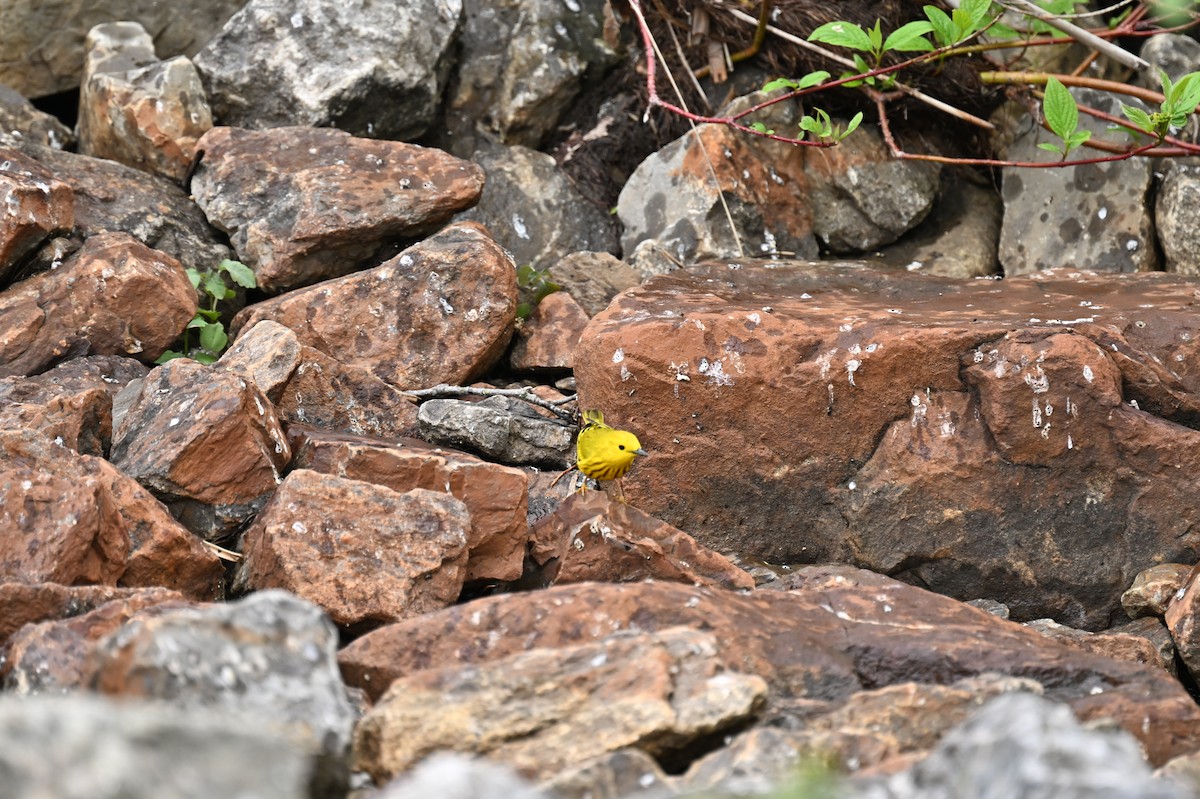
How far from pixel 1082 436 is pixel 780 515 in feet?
3.45

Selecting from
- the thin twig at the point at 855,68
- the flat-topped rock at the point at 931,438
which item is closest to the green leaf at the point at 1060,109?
the flat-topped rock at the point at 931,438

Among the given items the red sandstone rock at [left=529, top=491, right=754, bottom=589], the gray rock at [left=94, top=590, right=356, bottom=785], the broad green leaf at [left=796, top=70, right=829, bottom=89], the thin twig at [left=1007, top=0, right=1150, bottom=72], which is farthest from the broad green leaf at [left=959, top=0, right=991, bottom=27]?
the gray rock at [left=94, top=590, right=356, bottom=785]

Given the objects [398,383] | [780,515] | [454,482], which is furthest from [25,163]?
[780,515]

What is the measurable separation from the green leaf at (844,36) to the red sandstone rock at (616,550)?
Result: 2178 millimetres

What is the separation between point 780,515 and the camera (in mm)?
5027

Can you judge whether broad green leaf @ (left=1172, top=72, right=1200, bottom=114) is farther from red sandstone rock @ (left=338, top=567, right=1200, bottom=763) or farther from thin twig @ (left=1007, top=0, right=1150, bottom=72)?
red sandstone rock @ (left=338, top=567, right=1200, bottom=763)

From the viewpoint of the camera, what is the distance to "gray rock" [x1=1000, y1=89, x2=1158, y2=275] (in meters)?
6.43

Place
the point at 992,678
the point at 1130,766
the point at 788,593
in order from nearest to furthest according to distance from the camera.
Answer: the point at 1130,766, the point at 992,678, the point at 788,593

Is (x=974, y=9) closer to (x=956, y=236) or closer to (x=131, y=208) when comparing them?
(x=956, y=236)

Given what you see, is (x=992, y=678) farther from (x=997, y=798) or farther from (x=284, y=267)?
Answer: (x=284, y=267)

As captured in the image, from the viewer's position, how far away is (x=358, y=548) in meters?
3.99

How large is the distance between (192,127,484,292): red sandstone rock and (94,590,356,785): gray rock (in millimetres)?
3883

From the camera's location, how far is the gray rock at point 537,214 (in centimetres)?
702

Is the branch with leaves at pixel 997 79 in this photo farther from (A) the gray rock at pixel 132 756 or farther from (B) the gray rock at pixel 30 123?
(A) the gray rock at pixel 132 756
